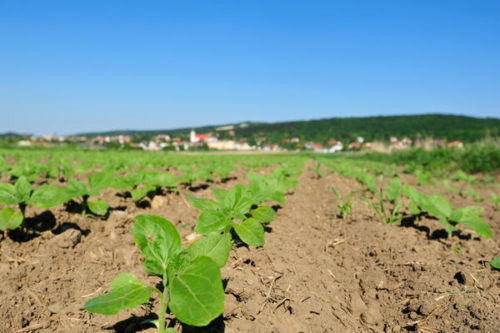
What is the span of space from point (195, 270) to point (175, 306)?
128 mm

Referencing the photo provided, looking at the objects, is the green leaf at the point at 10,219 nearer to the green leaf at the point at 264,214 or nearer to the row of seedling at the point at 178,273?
the row of seedling at the point at 178,273

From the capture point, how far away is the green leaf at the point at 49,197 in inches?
84.1

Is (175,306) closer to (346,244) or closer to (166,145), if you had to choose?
(346,244)

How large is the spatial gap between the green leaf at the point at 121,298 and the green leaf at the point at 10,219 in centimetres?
140

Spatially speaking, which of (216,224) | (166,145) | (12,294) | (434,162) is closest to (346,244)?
(216,224)

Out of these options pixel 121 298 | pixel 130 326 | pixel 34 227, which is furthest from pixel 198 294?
pixel 34 227

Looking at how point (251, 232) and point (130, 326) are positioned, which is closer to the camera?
point (130, 326)

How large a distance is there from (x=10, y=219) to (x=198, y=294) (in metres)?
1.78

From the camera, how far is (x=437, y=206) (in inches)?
105

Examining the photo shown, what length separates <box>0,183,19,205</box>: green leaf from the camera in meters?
2.09

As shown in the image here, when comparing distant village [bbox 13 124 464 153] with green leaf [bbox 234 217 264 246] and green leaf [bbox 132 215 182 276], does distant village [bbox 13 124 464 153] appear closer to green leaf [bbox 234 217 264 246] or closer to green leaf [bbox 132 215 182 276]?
green leaf [bbox 234 217 264 246]

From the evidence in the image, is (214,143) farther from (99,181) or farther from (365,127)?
(99,181)

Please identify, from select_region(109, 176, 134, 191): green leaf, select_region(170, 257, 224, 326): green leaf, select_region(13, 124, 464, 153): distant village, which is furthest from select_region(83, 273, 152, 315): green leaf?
select_region(13, 124, 464, 153): distant village

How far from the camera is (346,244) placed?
99.9 inches
